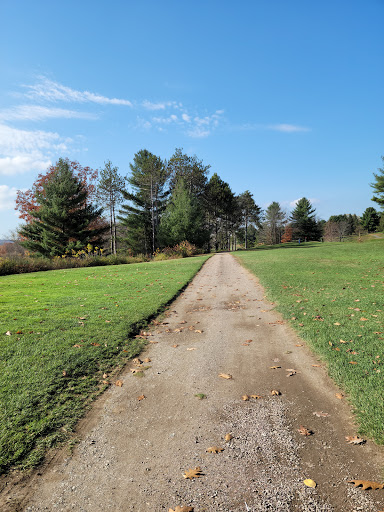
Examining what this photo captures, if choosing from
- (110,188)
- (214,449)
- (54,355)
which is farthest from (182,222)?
(214,449)

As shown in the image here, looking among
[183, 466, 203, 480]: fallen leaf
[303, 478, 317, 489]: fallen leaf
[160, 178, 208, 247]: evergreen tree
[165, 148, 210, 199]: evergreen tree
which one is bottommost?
[303, 478, 317, 489]: fallen leaf

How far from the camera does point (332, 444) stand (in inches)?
99.5

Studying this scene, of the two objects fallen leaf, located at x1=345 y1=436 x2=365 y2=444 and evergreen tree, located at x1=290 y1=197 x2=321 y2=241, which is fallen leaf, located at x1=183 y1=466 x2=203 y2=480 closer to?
fallen leaf, located at x1=345 y1=436 x2=365 y2=444

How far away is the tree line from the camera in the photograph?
30.9 metres

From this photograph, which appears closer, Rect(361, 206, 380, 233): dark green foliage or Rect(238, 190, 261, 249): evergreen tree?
Rect(238, 190, 261, 249): evergreen tree

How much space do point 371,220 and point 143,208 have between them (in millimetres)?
70834

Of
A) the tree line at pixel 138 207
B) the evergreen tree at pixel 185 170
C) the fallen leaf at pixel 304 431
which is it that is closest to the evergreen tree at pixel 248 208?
the tree line at pixel 138 207

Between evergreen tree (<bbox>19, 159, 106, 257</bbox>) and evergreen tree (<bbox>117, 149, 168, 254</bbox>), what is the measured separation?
9737 millimetres

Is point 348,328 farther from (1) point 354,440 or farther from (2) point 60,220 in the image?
(2) point 60,220

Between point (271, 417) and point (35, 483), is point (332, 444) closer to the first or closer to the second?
point (271, 417)

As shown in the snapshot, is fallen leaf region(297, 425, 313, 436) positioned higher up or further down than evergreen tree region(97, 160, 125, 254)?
further down

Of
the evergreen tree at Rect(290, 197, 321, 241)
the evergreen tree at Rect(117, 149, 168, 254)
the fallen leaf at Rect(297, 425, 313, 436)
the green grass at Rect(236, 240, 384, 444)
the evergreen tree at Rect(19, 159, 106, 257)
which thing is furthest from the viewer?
the evergreen tree at Rect(290, 197, 321, 241)

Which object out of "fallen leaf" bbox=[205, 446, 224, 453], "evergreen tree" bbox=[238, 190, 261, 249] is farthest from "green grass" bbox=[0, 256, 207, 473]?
"evergreen tree" bbox=[238, 190, 261, 249]

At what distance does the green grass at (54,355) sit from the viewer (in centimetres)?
272
